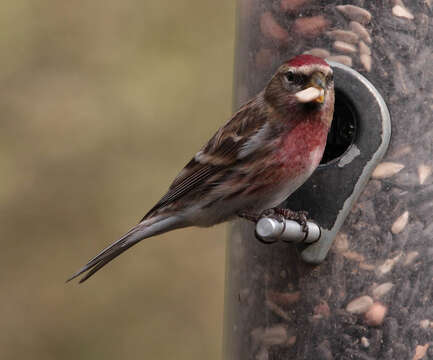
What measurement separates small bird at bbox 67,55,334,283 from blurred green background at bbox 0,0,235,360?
4.31m

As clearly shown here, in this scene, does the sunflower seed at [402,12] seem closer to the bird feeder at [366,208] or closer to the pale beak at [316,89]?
the bird feeder at [366,208]

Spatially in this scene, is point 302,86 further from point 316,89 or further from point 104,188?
point 104,188

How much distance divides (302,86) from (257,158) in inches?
14.3

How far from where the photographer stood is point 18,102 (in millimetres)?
9578

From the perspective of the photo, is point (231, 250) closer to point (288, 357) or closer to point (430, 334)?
point (288, 357)

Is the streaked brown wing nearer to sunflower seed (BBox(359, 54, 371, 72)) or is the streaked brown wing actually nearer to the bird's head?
the bird's head

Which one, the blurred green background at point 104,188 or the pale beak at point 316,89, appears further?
the blurred green background at point 104,188

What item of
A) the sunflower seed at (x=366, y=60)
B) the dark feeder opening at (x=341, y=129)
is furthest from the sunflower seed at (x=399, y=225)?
the sunflower seed at (x=366, y=60)

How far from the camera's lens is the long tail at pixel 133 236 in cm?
466

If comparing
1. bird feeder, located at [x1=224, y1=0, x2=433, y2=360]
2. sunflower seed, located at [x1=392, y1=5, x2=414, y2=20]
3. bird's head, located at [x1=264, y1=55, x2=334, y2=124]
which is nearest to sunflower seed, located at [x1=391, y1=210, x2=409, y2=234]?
bird feeder, located at [x1=224, y1=0, x2=433, y2=360]

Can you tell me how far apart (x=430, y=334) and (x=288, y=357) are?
0.60 meters

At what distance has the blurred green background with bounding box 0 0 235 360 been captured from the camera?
916 cm

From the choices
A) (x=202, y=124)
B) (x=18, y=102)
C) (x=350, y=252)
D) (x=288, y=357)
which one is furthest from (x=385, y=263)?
(x=18, y=102)

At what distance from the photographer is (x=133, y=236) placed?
469 centimetres
